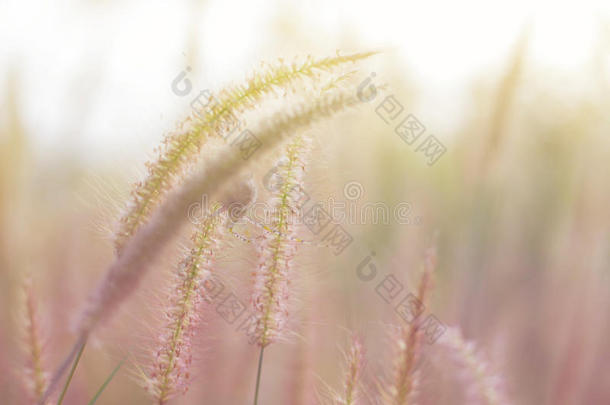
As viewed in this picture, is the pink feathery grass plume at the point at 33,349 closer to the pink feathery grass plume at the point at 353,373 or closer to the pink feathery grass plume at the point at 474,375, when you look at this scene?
the pink feathery grass plume at the point at 353,373

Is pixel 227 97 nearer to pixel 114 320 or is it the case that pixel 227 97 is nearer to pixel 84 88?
pixel 114 320

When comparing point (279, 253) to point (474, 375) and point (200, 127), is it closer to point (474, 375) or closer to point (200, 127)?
point (200, 127)

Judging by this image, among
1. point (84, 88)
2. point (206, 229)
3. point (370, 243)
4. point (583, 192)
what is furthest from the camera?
point (370, 243)

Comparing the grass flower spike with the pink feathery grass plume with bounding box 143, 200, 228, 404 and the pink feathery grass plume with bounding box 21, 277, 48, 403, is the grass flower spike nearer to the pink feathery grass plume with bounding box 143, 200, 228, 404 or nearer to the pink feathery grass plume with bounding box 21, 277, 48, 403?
the pink feathery grass plume with bounding box 143, 200, 228, 404

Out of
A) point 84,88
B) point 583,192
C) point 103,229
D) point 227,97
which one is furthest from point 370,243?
point 227,97

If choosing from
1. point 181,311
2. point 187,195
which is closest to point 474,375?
point 181,311

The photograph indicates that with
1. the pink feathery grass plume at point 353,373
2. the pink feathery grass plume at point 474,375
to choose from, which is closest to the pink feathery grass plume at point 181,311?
the pink feathery grass plume at point 353,373
